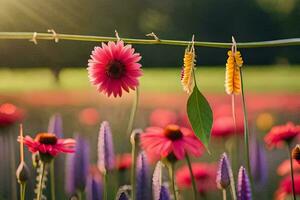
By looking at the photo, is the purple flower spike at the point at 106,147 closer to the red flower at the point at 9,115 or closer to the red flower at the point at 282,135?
the red flower at the point at 282,135

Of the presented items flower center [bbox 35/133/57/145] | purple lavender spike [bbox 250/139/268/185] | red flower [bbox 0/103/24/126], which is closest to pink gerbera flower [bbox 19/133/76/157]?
flower center [bbox 35/133/57/145]

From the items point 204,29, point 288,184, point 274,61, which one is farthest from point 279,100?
point 274,61

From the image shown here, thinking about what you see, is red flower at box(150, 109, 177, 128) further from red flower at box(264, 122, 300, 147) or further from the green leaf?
the green leaf

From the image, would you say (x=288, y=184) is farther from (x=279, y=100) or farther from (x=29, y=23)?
(x=29, y=23)

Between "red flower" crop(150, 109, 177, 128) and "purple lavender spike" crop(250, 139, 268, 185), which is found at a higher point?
"red flower" crop(150, 109, 177, 128)

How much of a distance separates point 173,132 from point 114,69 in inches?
4.6

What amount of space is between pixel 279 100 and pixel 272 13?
5470mm

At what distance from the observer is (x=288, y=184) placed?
0.97m

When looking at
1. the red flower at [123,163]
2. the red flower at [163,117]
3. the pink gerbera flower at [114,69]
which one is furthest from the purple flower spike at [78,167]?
the red flower at [163,117]

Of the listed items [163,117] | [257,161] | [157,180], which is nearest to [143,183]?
[157,180]

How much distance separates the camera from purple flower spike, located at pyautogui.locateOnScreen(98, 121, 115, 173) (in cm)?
63

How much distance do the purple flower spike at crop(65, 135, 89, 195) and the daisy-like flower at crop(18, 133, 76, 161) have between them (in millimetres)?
26

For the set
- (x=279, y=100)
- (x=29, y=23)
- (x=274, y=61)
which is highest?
(x=274, y=61)

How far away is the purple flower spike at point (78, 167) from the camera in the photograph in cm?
72
